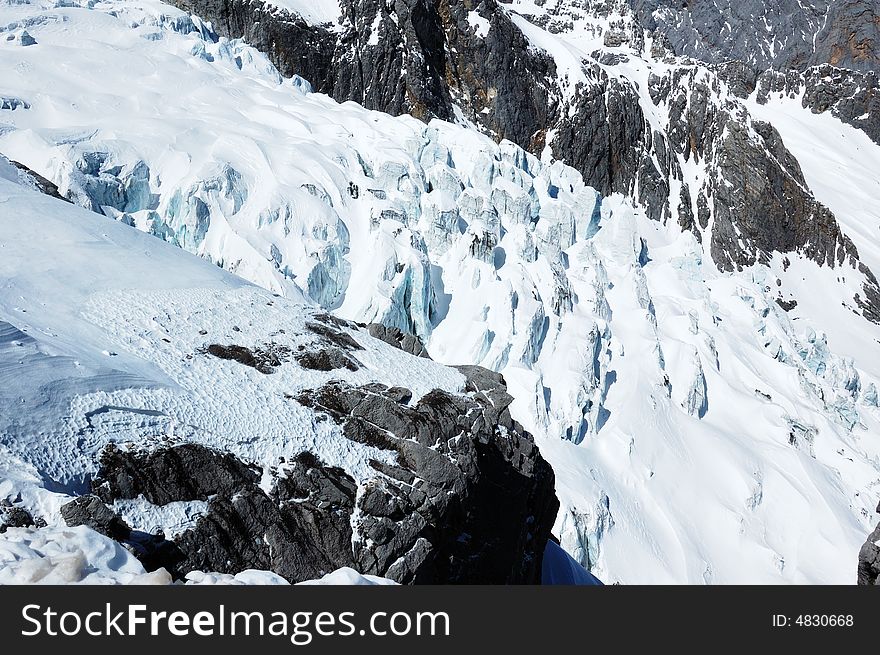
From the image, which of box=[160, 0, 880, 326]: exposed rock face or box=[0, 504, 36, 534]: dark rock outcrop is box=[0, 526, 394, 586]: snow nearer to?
box=[0, 504, 36, 534]: dark rock outcrop

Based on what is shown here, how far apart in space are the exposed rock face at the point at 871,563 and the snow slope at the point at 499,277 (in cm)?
1485

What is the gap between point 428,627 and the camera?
912cm

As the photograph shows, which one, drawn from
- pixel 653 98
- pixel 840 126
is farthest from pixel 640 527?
pixel 840 126

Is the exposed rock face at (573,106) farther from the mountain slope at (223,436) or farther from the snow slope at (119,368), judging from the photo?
the mountain slope at (223,436)

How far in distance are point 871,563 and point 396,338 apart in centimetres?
1573

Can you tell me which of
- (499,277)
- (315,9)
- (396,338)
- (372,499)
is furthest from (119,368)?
(315,9)

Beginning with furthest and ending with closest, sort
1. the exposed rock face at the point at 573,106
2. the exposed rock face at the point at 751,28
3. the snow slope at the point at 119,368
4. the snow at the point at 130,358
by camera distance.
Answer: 1. the exposed rock face at the point at 751,28
2. the exposed rock face at the point at 573,106
3. the snow at the point at 130,358
4. the snow slope at the point at 119,368

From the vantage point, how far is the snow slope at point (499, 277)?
124ft

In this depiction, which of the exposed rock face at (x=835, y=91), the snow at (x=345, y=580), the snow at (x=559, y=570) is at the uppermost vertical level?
the exposed rock face at (x=835, y=91)

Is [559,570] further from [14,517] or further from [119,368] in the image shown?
[14,517]

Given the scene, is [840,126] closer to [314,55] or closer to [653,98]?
[653,98]

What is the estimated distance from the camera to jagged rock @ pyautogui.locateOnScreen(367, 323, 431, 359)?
2308 centimetres

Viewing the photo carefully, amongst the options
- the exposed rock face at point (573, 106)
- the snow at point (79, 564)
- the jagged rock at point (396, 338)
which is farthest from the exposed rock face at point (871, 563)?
the exposed rock face at point (573, 106)

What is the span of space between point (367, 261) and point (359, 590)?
106 feet
